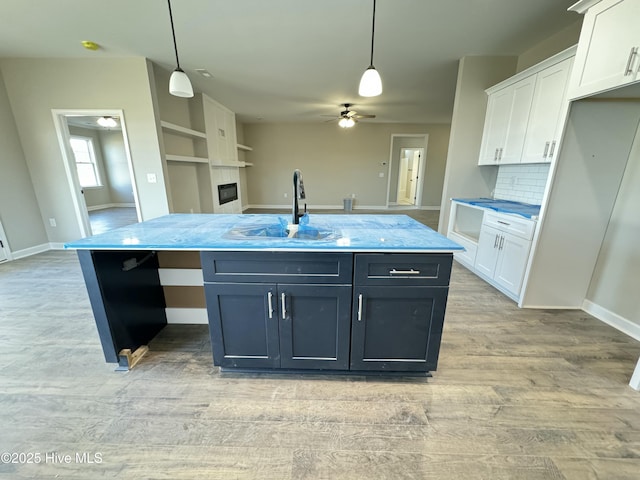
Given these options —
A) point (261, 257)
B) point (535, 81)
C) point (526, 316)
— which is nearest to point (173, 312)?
point (261, 257)

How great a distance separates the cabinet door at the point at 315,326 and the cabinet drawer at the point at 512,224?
2.11 meters

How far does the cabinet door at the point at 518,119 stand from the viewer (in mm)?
2754

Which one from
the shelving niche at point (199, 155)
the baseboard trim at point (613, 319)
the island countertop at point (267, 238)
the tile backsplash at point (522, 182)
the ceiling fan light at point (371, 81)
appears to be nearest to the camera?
the island countertop at point (267, 238)

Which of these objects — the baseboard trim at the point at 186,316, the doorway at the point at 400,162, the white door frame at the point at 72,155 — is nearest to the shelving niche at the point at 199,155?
the white door frame at the point at 72,155

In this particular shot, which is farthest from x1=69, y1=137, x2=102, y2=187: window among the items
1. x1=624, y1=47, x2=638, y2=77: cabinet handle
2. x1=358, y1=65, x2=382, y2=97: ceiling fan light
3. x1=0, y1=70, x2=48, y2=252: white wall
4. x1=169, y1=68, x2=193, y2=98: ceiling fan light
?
x1=624, y1=47, x2=638, y2=77: cabinet handle

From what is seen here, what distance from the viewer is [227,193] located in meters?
6.21

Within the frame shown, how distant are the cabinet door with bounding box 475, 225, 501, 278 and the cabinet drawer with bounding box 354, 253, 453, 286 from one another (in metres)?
1.94

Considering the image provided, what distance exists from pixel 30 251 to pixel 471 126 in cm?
699

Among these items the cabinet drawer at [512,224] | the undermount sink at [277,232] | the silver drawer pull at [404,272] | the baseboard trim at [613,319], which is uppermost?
the undermount sink at [277,232]

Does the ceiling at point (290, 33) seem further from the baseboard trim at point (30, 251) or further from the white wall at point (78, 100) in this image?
the baseboard trim at point (30, 251)

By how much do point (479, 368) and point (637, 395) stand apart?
85 cm

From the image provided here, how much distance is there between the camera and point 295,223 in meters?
1.77

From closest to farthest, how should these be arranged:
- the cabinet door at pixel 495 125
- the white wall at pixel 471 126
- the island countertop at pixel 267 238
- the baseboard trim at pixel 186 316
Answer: the island countertop at pixel 267 238
the baseboard trim at pixel 186 316
the cabinet door at pixel 495 125
the white wall at pixel 471 126

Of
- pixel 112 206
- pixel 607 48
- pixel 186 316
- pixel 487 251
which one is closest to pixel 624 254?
pixel 487 251
